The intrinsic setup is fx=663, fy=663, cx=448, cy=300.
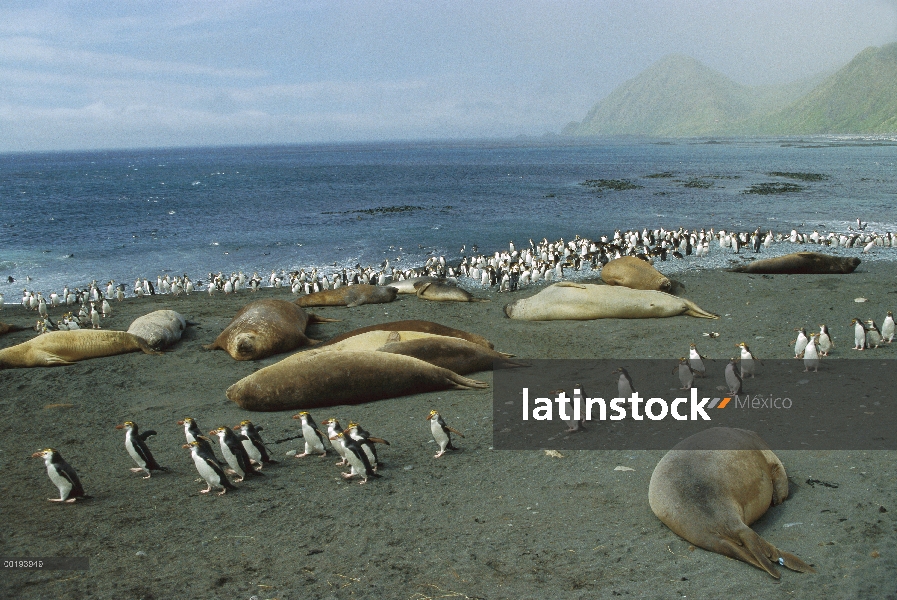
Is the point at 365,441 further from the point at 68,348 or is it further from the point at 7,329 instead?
the point at 7,329

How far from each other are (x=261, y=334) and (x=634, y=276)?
34.4ft

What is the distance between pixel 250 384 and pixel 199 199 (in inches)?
2373

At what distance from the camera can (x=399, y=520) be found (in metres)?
6.36

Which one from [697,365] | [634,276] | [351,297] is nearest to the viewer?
[697,365]

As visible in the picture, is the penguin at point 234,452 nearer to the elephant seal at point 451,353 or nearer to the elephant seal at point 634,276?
the elephant seal at point 451,353

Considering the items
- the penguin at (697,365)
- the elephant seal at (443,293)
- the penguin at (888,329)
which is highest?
the penguin at (888,329)

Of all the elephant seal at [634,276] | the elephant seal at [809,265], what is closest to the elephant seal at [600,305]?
the elephant seal at [634,276]

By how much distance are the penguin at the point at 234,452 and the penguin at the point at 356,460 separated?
110cm

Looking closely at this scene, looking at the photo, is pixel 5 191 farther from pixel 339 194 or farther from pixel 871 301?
pixel 871 301

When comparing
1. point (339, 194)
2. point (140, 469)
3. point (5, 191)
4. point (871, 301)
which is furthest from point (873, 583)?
point (5, 191)

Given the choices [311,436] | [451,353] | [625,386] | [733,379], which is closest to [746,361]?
[733,379]

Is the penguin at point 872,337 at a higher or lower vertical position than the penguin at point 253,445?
higher

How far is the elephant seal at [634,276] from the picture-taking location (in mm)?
17938

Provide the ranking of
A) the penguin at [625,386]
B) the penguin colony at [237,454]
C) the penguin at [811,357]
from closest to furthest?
the penguin colony at [237,454]
the penguin at [625,386]
the penguin at [811,357]
